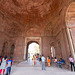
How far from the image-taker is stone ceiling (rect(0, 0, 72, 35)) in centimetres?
1029

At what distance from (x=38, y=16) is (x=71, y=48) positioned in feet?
33.3

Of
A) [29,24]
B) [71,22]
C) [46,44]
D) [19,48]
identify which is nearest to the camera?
[71,22]

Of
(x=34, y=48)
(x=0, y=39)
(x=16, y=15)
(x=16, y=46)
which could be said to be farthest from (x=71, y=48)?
(x=34, y=48)

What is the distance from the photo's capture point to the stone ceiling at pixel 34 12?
1029 centimetres

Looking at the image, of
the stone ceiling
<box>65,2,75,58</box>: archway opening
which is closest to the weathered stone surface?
the stone ceiling

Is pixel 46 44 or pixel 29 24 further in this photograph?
pixel 29 24

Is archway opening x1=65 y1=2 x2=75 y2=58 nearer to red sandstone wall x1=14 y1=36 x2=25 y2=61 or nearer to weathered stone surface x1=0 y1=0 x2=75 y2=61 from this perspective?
weathered stone surface x1=0 y1=0 x2=75 y2=61

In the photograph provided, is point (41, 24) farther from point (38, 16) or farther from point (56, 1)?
point (56, 1)

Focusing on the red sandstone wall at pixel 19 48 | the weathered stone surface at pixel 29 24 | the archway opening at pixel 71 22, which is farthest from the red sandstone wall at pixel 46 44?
the archway opening at pixel 71 22

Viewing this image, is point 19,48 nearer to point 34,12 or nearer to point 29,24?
point 29,24

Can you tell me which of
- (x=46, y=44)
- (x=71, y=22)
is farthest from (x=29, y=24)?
(x=71, y=22)

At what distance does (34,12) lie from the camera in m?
12.5

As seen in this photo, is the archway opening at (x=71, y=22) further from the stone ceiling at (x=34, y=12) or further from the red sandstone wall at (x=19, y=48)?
the red sandstone wall at (x=19, y=48)

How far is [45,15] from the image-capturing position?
1277 centimetres
